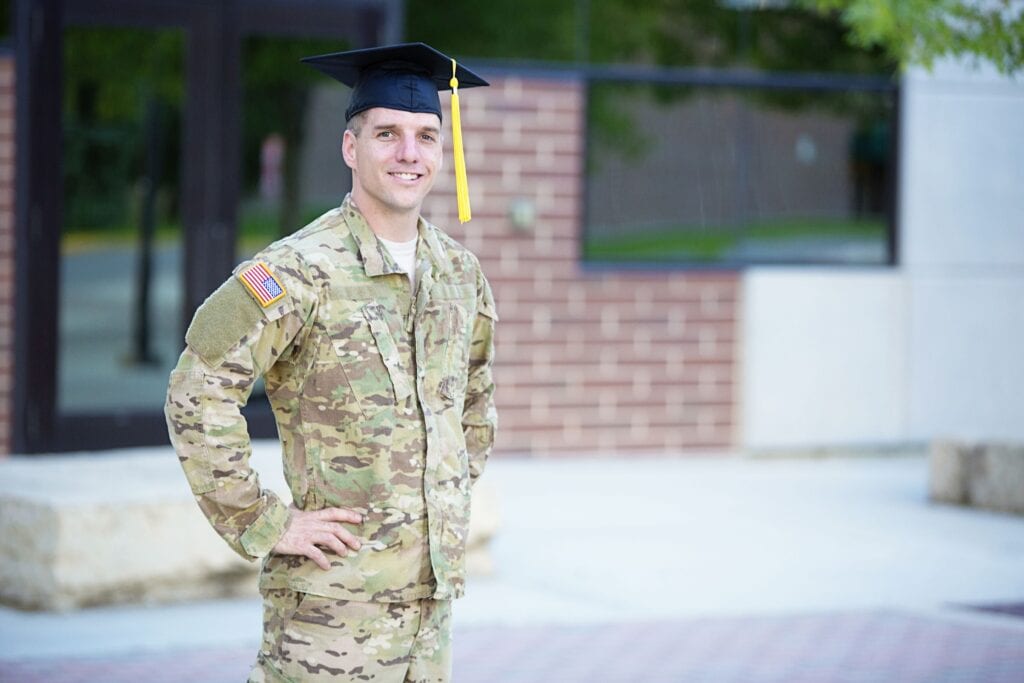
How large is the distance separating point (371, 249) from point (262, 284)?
0.93 ft

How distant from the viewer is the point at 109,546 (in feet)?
23.4

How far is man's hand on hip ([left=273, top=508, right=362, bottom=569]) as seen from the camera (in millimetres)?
3697

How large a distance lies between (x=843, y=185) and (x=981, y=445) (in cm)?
508

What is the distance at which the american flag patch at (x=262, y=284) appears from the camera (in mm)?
3564

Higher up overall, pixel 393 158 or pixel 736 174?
pixel 736 174

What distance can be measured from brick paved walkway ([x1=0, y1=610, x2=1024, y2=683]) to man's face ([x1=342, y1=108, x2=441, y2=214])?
9.75 feet

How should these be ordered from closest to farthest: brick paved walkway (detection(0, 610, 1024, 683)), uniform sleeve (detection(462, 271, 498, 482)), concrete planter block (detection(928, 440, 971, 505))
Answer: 1. uniform sleeve (detection(462, 271, 498, 482))
2. brick paved walkway (detection(0, 610, 1024, 683))
3. concrete planter block (detection(928, 440, 971, 505))

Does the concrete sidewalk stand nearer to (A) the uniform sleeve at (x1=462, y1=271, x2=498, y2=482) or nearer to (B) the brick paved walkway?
(B) the brick paved walkway

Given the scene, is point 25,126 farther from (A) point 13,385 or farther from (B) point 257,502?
(B) point 257,502

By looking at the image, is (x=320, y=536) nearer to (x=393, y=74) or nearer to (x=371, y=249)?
(x=371, y=249)

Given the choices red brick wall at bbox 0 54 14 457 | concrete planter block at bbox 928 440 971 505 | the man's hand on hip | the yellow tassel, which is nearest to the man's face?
the yellow tassel

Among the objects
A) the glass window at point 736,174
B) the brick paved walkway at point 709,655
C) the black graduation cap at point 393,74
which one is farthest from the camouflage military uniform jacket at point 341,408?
the glass window at point 736,174

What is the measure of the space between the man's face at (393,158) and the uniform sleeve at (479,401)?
48 centimetres

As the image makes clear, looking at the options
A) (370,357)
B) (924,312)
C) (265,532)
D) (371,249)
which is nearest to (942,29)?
(371,249)
